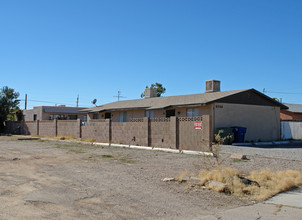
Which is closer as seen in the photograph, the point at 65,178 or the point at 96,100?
the point at 65,178

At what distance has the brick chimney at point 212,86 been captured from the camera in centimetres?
2802

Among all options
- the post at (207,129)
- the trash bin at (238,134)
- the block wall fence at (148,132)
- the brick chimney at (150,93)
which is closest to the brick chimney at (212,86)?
the trash bin at (238,134)

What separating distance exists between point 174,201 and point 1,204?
12.5 ft

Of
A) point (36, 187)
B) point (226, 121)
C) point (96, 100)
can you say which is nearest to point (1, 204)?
point (36, 187)

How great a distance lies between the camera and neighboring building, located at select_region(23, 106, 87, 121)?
4737cm

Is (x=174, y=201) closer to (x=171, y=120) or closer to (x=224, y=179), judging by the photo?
(x=224, y=179)

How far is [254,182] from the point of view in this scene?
8.86 metres

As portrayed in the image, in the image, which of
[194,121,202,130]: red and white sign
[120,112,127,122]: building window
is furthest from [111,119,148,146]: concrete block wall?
[120,112,127,122]: building window

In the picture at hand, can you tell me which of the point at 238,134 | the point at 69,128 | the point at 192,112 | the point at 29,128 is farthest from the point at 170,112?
the point at 29,128

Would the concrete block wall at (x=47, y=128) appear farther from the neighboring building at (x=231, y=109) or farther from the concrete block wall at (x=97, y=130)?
the neighboring building at (x=231, y=109)

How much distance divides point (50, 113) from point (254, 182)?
4321 centimetres

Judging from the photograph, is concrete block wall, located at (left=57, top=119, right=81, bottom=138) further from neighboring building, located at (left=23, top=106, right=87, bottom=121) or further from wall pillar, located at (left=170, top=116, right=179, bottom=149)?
neighboring building, located at (left=23, top=106, right=87, bottom=121)

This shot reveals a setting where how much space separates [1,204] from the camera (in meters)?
6.70

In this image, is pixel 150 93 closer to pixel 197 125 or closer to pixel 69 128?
pixel 69 128
